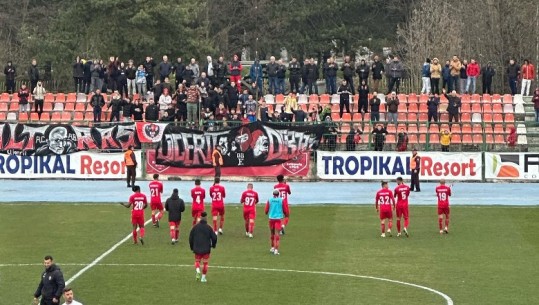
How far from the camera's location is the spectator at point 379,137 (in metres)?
49.6

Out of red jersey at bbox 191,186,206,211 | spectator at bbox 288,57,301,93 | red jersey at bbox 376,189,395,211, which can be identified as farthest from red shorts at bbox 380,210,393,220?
spectator at bbox 288,57,301,93

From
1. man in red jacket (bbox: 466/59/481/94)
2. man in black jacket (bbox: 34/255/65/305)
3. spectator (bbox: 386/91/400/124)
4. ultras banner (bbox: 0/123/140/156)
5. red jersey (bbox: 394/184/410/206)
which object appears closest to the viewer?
man in black jacket (bbox: 34/255/65/305)

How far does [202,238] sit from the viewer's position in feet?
89.9

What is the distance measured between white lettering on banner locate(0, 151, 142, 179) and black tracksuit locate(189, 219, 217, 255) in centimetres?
2307

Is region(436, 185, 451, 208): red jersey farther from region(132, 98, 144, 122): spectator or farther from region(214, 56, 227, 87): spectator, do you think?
region(214, 56, 227, 87): spectator

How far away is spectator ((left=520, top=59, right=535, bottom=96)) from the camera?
5625cm

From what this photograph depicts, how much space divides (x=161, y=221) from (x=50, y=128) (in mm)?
13524

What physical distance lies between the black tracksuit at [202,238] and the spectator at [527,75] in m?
32.0

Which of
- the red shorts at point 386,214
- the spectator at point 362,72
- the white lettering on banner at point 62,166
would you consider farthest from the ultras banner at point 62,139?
the red shorts at point 386,214

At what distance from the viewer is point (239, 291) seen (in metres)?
27.0

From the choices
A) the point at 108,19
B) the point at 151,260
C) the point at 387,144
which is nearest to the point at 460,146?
the point at 387,144

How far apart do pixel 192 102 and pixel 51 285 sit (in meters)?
29.6

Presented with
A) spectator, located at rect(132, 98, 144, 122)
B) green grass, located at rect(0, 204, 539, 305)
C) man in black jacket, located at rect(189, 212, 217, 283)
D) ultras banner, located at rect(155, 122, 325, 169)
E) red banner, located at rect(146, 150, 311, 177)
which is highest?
spectator, located at rect(132, 98, 144, 122)

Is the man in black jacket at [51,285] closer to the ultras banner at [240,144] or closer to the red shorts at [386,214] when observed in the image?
the red shorts at [386,214]
